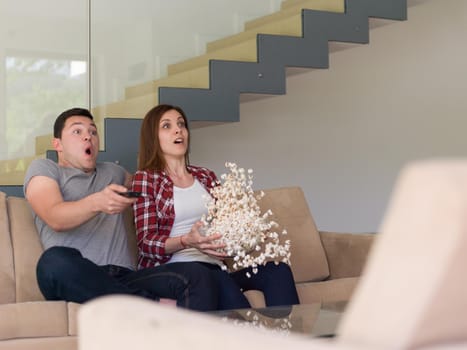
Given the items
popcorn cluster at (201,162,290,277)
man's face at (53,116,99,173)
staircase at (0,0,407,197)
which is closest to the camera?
popcorn cluster at (201,162,290,277)

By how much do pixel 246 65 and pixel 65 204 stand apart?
8.49 ft

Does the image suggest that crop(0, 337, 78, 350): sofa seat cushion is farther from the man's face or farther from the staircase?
the staircase

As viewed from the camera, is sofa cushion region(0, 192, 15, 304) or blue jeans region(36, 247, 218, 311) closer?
blue jeans region(36, 247, 218, 311)

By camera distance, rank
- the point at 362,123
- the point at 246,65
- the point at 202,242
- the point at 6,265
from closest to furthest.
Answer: the point at 202,242 < the point at 6,265 < the point at 246,65 < the point at 362,123

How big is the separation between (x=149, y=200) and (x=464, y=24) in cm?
450

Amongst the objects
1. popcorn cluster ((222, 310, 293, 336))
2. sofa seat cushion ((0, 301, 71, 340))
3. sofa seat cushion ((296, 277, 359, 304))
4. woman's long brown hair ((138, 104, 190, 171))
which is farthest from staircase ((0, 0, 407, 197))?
popcorn cluster ((222, 310, 293, 336))

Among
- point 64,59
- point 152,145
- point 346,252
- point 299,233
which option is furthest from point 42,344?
point 64,59

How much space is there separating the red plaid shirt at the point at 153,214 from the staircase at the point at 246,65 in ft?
4.73

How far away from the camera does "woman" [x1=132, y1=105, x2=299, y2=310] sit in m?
3.35

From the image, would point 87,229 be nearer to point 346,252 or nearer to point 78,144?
point 78,144

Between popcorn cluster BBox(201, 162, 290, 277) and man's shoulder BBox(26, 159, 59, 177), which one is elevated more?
man's shoulder BBox(26, 159, 59, 177)

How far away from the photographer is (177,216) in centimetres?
363

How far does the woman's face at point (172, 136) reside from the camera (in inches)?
150

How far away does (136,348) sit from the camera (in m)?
0.99
